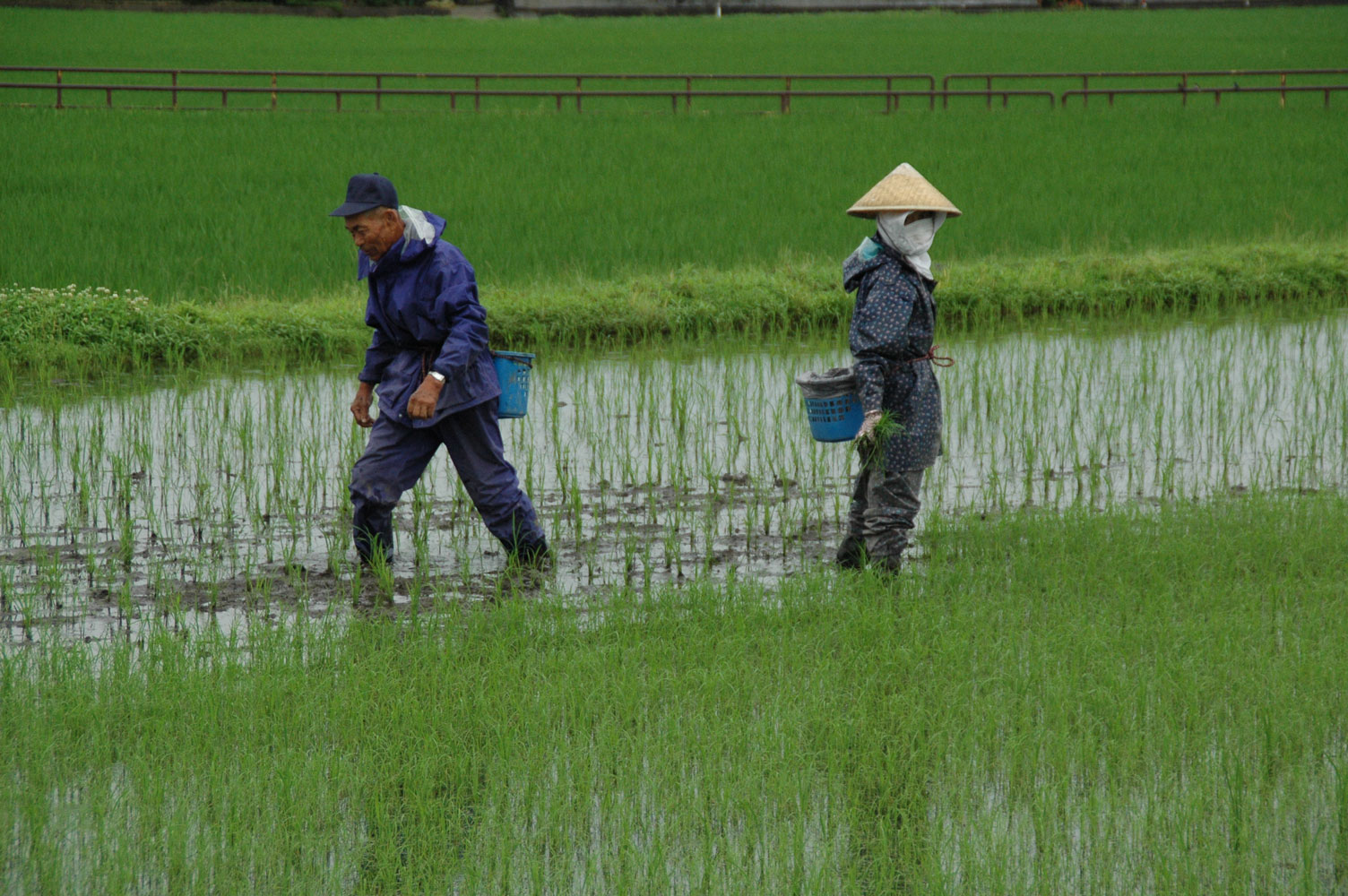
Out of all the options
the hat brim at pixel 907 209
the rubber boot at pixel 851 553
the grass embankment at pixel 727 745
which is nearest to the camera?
the grass embankment at pixel 727 745

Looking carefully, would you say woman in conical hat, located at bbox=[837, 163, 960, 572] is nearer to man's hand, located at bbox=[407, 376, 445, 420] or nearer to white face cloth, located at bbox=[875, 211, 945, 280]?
white face cloth, located at bbox=[875, 211, 945, 280]

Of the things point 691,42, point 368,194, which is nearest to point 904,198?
point 368,194

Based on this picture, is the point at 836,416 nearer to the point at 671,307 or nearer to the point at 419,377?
the point at 419,377

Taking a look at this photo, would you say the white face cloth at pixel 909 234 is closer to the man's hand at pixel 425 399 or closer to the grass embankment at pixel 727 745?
the grass embankment at pixel 727 745

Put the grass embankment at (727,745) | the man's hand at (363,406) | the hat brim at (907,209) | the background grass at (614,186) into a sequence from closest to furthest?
the grass embankment at (727,745) < the hat brim at (907,209) < the man's hand at (363,406) < the background grass at (614,186)

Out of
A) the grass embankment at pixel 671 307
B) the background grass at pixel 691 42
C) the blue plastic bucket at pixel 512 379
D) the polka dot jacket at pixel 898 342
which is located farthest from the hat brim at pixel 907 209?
the background grass at pixel 691 42

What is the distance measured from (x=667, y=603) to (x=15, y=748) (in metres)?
1.78

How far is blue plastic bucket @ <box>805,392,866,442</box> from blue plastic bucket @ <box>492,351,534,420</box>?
96cm

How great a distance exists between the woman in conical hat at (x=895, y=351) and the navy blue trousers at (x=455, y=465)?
3.80ft

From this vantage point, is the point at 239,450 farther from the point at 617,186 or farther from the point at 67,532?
the point at 617,186

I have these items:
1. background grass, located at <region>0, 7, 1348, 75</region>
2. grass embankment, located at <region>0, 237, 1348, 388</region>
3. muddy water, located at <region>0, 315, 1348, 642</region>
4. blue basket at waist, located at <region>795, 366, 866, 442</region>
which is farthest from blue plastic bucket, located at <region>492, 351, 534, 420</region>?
background grass, located at <region>0, 7, 1348, 75</region>

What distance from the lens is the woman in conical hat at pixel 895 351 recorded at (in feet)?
13.7

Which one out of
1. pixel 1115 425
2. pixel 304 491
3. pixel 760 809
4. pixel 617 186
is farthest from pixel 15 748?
pixel 617 186

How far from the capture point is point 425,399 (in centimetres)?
426
